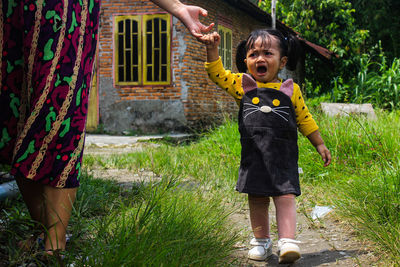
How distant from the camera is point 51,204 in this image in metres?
1.59

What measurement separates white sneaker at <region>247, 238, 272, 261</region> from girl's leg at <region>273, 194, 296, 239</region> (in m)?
0.11

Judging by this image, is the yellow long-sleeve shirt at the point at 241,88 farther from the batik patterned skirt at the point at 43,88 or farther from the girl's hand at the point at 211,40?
the batik patterned skirt at the point at 43,88

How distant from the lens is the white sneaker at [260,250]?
2127 mm

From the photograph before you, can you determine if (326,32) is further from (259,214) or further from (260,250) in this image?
(260,250)

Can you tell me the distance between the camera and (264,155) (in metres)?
2.18

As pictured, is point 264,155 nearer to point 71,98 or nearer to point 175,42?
point 71,98

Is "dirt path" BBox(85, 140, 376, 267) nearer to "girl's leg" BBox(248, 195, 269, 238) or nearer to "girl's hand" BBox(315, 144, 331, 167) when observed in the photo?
"girl's leg" BBox(248, 195, 269, 238)

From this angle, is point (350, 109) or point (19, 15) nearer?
point (19, 15)

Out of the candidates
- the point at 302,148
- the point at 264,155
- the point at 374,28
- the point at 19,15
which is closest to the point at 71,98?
the point at 19,15

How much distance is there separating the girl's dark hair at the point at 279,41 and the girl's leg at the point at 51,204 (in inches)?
49.0

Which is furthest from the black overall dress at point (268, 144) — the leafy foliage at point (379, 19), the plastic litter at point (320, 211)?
the leafy foliage at point (379, 19)

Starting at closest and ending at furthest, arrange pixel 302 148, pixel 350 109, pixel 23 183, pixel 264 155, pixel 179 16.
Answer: pixel 23 183, pixel 179 16, pixel 264 155, pixel 302 148, pixel 350 109

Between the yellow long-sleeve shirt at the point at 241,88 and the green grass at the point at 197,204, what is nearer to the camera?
the green grass at the point at 197,204

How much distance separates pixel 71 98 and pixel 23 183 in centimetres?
39
